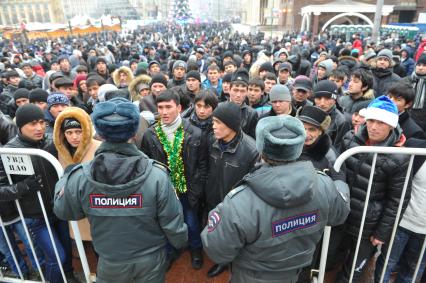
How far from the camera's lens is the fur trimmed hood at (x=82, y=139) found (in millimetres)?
2674

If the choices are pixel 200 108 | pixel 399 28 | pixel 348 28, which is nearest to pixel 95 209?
pixel 200 108

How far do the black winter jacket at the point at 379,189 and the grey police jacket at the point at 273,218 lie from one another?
2.19 feet

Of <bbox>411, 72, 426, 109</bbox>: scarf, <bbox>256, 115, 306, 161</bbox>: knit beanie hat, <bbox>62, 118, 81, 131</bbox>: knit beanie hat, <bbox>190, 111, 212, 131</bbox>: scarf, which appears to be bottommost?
<bbox>411, 72, 426, 109</bbox>: scarf

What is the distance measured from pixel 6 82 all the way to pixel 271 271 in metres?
7.64

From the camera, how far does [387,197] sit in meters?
2.48

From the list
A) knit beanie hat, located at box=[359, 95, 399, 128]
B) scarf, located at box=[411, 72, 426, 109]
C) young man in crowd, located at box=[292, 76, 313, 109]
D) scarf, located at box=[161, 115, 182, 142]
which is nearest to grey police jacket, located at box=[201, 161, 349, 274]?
knit beanie hat, located at box=[359, 95, 399, 128]

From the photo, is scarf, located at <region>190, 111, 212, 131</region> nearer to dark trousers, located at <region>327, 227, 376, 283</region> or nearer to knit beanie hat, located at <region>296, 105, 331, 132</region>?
knit beanie hat, located at <region>296, 105, 331, 132</region>

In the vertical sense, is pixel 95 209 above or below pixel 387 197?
above

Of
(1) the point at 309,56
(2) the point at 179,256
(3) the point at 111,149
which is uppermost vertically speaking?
(3) the point at 111,149

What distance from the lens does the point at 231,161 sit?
9.61 ft

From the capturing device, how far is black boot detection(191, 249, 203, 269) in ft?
11.0

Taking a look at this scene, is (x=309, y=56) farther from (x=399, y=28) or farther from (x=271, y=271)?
(x=399, y=28)

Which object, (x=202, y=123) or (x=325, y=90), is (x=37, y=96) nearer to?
(x=202, y=123)

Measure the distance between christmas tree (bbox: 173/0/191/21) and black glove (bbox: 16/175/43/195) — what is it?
5984cm
